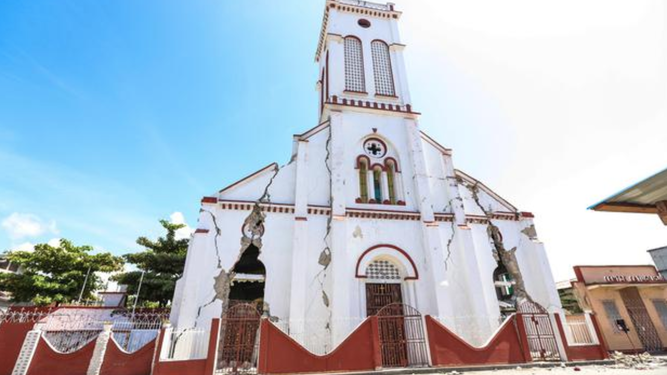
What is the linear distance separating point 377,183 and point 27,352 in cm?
1319

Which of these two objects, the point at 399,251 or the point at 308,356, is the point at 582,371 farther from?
the point at 308,356

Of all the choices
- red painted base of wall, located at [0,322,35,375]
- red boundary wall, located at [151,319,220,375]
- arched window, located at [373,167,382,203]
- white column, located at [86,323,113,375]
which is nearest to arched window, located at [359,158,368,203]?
arched window, located at [373,167,382,203]

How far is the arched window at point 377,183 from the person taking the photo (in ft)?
45.0

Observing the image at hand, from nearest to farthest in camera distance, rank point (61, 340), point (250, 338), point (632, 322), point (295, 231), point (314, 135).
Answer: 1. point (250, 338)
2. point (61, 340)
3. point (295, 231)
4. point (314, 135)
5. point (632, 322)

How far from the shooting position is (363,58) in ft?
55.3

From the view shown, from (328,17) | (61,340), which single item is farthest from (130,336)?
(328,17)

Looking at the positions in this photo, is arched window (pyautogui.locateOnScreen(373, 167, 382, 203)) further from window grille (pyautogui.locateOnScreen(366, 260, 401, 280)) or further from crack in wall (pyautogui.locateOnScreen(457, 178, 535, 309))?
crack in wall (pyautogui.locateOnScreen(457, 178, 535, 309))

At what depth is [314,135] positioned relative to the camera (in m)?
14.1

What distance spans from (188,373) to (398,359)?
6.28 m

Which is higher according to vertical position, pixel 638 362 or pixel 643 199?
pixel 643 199

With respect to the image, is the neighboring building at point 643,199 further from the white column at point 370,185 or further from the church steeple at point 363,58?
the church steeple at point 363,58

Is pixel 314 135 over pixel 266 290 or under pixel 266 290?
over

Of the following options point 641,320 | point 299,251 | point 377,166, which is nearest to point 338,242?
point 299,251

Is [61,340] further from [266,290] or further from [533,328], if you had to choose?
[533,328]
